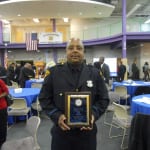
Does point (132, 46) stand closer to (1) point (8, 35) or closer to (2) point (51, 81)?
(1) point (8, 35)

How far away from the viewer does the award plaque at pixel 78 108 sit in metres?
2.04

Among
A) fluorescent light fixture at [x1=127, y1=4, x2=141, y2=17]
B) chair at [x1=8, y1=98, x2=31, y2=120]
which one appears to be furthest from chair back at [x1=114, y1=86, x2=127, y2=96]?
fluorescent light fixture at [x1=127, y1=4, x2=141, y2=17]

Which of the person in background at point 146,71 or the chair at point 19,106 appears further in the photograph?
the person in background at point 146,71

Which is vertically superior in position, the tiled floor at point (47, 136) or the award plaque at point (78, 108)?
the award plaque at point (78, 108)

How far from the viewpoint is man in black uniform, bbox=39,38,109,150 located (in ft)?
7.04

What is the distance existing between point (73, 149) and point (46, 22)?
24.7 metres

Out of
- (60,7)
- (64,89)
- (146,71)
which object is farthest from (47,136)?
(146,71)

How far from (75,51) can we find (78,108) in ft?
1.55

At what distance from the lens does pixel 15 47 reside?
21609 mm

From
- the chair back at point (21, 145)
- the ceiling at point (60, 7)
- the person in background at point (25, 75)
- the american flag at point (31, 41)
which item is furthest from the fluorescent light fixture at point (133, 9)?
the chair back at point (21, 145)

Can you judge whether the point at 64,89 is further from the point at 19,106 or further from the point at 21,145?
the point at 19,106

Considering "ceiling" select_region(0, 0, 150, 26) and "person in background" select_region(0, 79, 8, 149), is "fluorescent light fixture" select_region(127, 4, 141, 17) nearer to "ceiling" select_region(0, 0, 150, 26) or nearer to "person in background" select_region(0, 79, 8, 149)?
"ceiling" select_region(0, 0, 150, 26)

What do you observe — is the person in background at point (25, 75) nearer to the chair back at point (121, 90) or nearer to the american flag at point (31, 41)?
the chair back at point (121, 90)

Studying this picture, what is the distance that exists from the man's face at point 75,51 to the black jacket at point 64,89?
92mm
